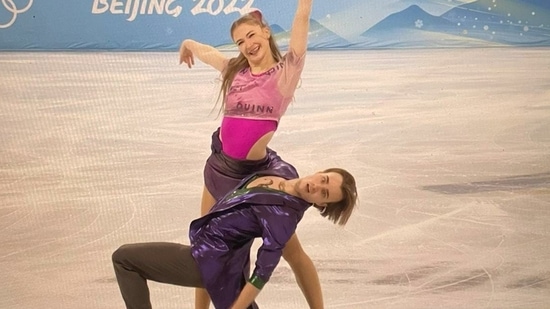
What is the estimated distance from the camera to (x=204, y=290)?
8.18ft

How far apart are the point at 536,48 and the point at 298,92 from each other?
217 centimetres

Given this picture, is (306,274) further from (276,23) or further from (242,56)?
(276,23)

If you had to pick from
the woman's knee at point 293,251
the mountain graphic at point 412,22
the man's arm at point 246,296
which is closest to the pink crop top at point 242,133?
the woman's knee at point 293,251

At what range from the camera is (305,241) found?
3.38 meters

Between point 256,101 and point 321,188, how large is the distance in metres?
0.30

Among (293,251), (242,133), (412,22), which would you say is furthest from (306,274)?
(412,22)

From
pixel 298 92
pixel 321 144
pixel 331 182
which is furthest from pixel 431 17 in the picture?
pixel 331 182

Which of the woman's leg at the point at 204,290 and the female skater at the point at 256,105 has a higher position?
the female skater at the point at 256,105

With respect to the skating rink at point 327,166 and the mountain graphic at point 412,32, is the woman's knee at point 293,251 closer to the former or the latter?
the skating rink at point 327,166

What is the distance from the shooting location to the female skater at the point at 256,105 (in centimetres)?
224

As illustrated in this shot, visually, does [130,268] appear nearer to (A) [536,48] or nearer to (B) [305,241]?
(B) [305,241]

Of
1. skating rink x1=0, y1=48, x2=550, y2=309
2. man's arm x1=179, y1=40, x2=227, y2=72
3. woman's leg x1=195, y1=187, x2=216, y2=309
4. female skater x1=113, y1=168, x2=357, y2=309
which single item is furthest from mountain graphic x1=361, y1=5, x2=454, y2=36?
female skater x1=113, y1=168, x2=357, y2=309

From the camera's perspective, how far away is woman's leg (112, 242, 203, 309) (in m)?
2.17

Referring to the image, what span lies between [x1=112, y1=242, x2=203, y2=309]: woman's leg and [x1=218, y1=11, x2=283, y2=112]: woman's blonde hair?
442mm
